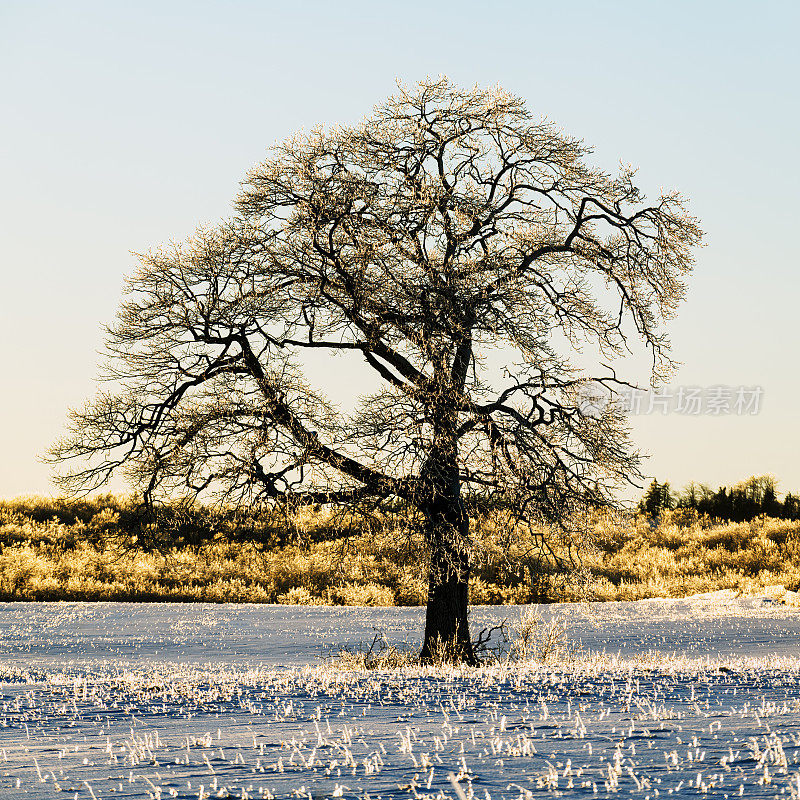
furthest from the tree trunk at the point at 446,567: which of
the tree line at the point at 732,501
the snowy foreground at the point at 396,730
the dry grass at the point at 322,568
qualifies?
the tree line at the point at 732,501

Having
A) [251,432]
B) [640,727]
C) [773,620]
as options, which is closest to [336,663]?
[251,432]

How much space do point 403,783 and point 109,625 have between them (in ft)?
63.5

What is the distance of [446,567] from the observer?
15.3 metres

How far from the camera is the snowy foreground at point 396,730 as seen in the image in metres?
6.13

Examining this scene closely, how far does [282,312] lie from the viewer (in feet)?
51.2

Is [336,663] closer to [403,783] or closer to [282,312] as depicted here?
[282,312]

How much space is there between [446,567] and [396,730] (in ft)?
22.9

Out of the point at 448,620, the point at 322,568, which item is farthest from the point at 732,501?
A: the point at 448,620

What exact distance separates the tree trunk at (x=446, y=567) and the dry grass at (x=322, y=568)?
9461mm

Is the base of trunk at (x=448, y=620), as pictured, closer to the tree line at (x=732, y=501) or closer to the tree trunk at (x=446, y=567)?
the tree trunk at (x=446, y=567)

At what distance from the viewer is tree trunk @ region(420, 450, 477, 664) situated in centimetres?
1445

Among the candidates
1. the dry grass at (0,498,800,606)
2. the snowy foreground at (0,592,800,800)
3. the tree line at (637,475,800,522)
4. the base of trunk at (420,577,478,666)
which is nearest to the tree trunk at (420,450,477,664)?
the base of trunk at (420,577,478,666)

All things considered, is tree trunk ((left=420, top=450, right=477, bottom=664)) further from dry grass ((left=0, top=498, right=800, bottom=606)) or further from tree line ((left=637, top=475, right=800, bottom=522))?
tree line ((left=637, top=475, right=800, bottom=522))

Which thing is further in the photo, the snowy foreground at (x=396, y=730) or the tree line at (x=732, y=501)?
the tree line at (x=732, y=501)
